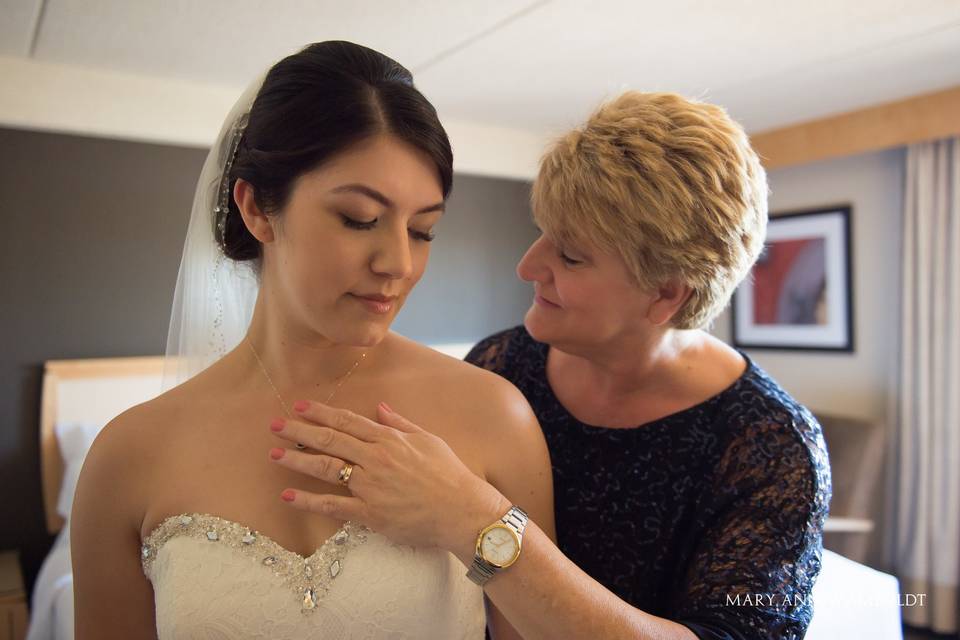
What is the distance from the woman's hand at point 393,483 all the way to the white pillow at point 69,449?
2.73 meters

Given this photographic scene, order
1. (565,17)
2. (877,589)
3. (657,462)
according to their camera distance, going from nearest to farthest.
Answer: (657,462) → (877,589) → (565,17)

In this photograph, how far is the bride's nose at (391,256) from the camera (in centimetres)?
106

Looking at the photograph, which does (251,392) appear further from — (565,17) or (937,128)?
(937,128)

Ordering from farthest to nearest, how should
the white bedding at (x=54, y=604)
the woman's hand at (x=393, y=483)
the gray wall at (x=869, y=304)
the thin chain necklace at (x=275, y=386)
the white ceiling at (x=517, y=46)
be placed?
the gray wall at (x=869, y=304) → the white bedding at (x=54, y=604) → the white ceiling at (x=517, y=46) → the thin chain necklace at (x=275, y=386) → the woman's hand at (x=393, y=483)

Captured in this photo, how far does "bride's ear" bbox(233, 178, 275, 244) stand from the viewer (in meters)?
1.16

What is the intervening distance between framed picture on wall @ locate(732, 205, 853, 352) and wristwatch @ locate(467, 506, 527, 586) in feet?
12.9

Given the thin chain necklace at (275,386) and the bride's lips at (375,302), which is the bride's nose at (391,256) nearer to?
the bride's lips at (375,302)

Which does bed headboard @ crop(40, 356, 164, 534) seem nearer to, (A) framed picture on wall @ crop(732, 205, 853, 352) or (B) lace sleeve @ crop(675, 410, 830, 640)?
(B) lace sleeve @ crop(675, 410, 830, 640)

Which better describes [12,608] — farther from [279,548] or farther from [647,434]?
[647,434]

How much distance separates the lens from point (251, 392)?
1287mm

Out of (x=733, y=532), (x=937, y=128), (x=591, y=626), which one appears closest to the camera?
(x=591, y=626)

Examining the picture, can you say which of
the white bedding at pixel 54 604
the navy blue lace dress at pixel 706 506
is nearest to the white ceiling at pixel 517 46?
the navy blue lace dress at pixel 706 506

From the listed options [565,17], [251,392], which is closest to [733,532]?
[251,392]

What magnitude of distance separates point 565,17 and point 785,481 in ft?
6.43
